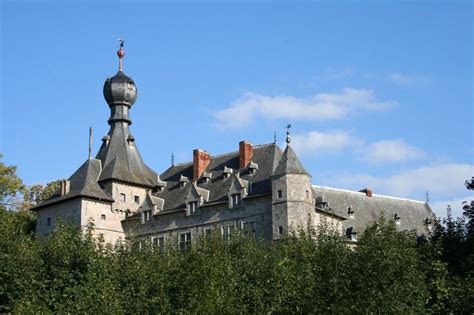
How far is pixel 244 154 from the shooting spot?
5778 cm

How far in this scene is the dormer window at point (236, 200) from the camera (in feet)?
181

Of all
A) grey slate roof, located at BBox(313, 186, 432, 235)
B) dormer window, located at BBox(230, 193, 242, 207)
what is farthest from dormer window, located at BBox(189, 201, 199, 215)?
grey slate roof, located at BBox(313, 186, 432, 235)

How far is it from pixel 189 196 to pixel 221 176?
249 centimetres

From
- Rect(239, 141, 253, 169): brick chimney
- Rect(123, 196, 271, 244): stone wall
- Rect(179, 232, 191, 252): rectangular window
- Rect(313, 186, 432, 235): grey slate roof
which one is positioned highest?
Rect(239, 141, 253, 169): brick chimney

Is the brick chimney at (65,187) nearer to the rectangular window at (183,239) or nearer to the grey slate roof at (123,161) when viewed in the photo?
the grey slate roof at (123,161)

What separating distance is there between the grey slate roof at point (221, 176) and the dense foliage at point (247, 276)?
11.9 meters

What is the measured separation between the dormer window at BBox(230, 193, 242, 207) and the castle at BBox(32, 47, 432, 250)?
61 mm

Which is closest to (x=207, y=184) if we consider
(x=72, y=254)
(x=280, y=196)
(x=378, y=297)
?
(x=280, y=196)

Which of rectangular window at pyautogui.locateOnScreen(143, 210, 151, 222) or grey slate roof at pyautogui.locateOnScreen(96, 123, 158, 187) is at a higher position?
grey slate roof at pyautogui.locateOnScreen(96, 123, 158, 187)

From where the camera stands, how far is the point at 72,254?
39.6m

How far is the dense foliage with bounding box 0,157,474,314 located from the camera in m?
28.5

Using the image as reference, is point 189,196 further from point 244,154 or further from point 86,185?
point 86,185

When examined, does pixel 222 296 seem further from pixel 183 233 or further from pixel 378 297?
pixel 183 233

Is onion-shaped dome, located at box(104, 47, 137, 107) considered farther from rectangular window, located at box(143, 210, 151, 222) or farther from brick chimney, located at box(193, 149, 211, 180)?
rectangular window, located at box(143, 210, 151, 222)
